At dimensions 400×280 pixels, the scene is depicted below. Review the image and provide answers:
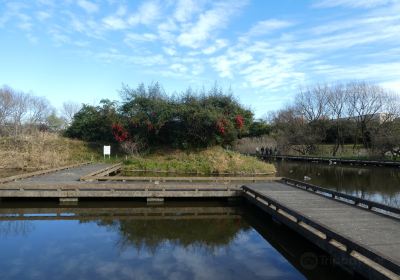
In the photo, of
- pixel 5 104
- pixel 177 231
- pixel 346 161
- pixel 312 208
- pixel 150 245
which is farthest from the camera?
pixel 5 104

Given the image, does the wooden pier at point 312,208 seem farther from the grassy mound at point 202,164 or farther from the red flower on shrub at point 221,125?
the red flower on shrub at point 221,125

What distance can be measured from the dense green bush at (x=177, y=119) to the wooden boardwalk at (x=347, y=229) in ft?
54.8

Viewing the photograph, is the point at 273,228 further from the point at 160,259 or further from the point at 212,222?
the point at 160,259

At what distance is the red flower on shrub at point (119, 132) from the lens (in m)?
30.9

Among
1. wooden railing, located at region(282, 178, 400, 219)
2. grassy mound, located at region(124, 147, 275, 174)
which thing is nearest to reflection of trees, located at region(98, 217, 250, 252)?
wooden railing, located at region(282, 178, 400, 219)

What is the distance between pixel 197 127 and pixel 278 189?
51.6 feet

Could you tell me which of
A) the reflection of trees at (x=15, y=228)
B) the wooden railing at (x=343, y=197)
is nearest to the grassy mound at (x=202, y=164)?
the wooden railing at (x=343, y=197)

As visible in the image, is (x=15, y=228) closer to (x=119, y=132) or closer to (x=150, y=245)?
(x=150, y=245)

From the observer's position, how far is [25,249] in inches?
316

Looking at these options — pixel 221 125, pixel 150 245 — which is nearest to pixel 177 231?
pixel 150 245

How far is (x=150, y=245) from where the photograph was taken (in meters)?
8.49

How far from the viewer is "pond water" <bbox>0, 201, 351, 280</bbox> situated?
22.4 ft

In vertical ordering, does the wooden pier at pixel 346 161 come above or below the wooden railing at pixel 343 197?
above

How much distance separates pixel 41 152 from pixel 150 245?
797 inches
